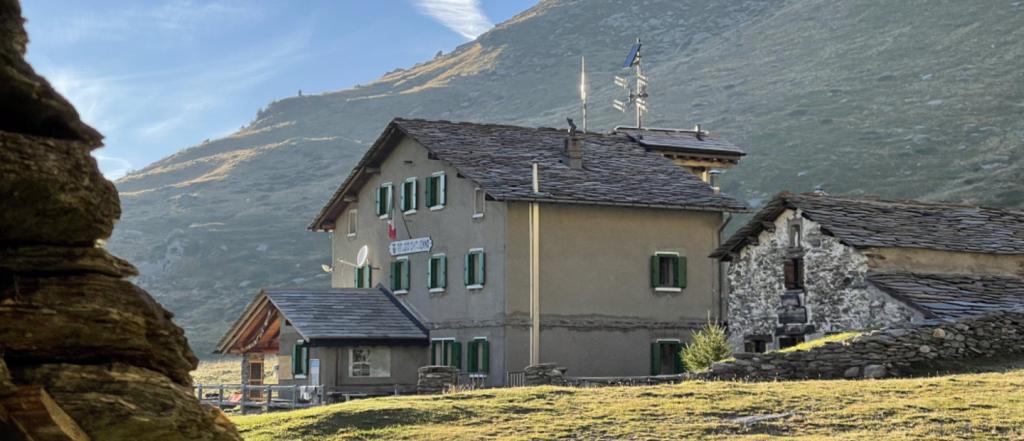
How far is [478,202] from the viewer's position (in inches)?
1912

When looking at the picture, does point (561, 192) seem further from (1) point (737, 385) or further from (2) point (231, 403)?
(1) point (737, 385)

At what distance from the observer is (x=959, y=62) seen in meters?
158

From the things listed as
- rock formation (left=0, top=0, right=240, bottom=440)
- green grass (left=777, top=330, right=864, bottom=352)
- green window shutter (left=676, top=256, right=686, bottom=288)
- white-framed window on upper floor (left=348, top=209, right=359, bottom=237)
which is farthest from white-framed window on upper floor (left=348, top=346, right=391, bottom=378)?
rock formation (left=0, top=0, right=240, bottom=440)

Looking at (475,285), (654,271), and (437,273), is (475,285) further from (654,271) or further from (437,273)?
(654,271)

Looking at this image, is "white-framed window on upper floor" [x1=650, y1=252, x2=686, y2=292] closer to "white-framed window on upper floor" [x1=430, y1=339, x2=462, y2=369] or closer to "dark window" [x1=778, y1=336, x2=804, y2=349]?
"white-framed window on upper floor" [x1=430, y1=339, x2=462, y2=369]

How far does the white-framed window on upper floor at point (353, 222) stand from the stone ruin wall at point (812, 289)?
1720cm

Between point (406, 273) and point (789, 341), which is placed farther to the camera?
point (406, 273)

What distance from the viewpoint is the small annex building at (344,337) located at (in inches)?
1873

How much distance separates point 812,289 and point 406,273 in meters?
16.3

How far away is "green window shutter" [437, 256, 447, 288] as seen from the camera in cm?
4984

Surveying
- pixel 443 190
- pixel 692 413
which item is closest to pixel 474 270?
pixel 443 190

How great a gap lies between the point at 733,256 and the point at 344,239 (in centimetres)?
1838

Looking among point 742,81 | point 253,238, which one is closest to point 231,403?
point 253,238

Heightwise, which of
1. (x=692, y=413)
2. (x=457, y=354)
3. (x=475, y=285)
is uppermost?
(x=475, y=285)
